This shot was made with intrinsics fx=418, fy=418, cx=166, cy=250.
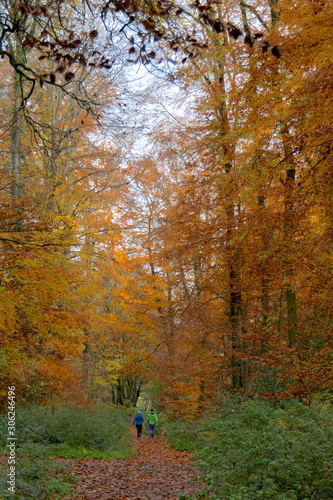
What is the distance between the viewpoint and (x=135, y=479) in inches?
338

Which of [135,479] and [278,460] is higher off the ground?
[278,460]

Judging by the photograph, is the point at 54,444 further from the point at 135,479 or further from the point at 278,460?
the point at 278,460

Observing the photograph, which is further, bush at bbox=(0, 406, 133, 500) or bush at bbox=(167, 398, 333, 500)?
bush at bbox=(0, 406, 133, 500)

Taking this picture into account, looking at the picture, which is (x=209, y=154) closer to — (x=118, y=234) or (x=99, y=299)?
(x=118, y=234)

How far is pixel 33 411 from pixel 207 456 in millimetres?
5607

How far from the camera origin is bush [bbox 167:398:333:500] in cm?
468

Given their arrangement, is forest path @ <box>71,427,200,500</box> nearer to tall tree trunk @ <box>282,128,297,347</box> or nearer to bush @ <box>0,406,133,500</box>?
bush @ <box>0,406,133,500</box>

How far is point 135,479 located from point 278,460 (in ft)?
15.2

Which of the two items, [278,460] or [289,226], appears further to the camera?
[289,226]

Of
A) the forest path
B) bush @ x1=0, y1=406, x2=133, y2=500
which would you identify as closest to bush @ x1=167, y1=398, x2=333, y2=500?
the forest path

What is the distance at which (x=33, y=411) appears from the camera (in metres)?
10.9

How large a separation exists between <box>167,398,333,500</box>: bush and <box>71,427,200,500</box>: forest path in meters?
0.95

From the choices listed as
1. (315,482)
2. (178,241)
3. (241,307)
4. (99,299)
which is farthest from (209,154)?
(99,299)

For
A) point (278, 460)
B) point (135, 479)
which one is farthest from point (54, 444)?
point (278, 460)
